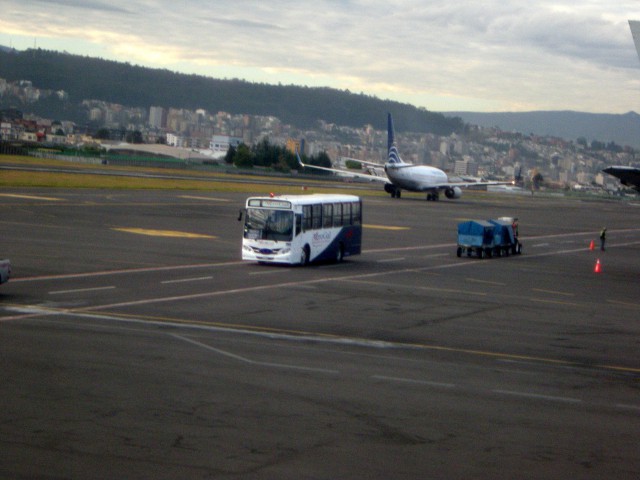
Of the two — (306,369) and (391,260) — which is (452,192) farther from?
(306,369)

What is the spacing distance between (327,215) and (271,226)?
3.80 metres

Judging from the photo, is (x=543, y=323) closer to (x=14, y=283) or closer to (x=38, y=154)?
(x=14, y=283)

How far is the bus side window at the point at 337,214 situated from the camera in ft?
142

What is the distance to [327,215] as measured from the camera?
4262 cm

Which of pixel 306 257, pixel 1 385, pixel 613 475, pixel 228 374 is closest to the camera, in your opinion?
pixel 613 475

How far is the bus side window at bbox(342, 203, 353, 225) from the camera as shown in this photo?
44.1 metres

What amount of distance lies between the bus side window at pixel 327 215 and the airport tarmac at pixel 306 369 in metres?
2.05

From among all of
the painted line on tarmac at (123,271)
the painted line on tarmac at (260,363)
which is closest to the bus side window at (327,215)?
the painted line on tarmac at (123,271)

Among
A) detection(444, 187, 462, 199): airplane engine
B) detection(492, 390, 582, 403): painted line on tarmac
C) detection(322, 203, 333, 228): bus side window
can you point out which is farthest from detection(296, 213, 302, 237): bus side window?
detection(444, 187, 462, 199): airplane engine

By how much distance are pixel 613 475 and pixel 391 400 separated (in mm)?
4572

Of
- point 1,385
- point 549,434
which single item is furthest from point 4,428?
point 549,434

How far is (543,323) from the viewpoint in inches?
1062

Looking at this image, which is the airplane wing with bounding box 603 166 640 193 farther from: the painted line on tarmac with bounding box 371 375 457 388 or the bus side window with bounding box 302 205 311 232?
the painted line on tarmac with bounding box 371 375 457 388

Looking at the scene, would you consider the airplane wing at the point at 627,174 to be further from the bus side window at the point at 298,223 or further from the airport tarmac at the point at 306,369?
the bus side window at the point at 298,223
